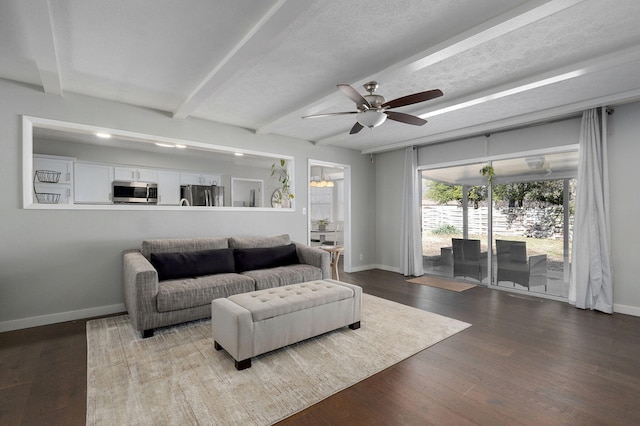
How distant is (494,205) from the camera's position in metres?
5.10

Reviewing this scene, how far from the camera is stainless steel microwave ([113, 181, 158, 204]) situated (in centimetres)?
502

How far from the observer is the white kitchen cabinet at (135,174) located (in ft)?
16.7

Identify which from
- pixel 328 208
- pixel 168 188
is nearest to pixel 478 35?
pixel 168 188

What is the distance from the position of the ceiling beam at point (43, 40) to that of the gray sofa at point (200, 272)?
193cm

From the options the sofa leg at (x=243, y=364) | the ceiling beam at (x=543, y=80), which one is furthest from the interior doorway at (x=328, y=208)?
the sofa leg at (x=243, y=364)

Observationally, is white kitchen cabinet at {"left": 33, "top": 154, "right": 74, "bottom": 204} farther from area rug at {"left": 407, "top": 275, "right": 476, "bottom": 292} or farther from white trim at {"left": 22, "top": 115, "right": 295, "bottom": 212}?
area rug at {"left": 407, "top": 275, "right": 476, "bottom": 292}

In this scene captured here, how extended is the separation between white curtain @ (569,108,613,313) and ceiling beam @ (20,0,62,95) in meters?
5.63

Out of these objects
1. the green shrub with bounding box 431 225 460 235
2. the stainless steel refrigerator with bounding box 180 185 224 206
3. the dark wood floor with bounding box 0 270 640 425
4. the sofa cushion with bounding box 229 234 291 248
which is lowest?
the dark wood floor with bounding box 0 270 640 425

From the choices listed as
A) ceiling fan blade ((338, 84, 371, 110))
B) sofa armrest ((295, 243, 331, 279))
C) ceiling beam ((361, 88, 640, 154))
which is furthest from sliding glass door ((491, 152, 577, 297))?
ceiling fan blade ((338, 84, 371, 110))

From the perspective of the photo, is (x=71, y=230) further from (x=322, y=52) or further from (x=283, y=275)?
(x=322, y=52)

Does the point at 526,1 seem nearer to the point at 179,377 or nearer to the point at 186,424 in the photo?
the point at 186,424

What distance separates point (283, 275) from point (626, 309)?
4.29 meters

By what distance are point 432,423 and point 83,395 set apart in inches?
90.4

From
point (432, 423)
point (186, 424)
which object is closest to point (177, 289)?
point (186, 424)
